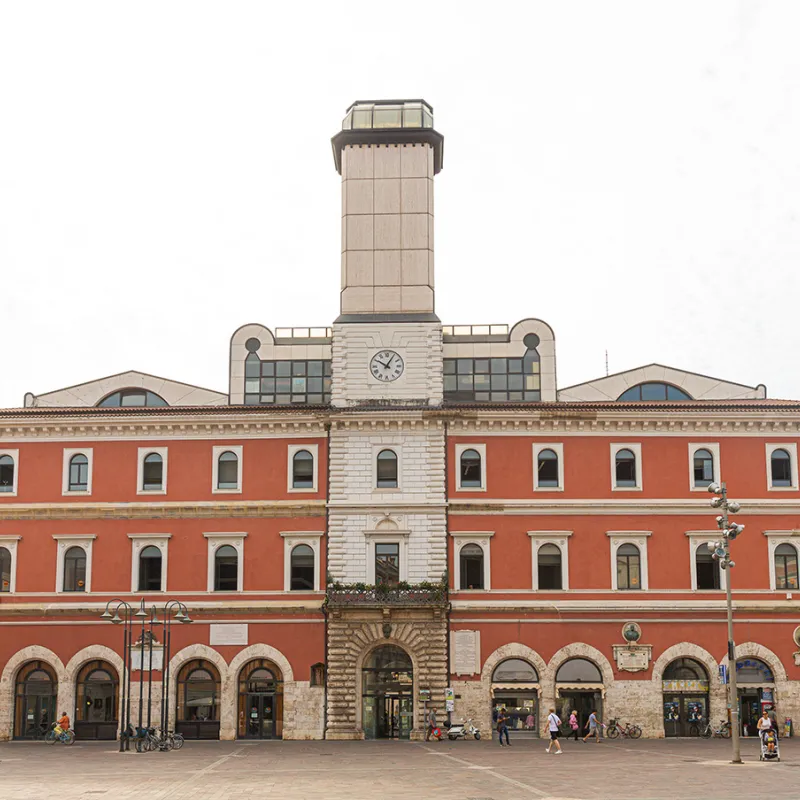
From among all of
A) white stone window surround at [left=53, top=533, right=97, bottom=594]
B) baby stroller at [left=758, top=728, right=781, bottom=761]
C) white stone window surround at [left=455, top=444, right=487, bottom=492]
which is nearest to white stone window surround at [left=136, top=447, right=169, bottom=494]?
white stone window surround at [left=53, top=533, right=97, bottom=594]

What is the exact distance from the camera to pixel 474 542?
53.8 metres

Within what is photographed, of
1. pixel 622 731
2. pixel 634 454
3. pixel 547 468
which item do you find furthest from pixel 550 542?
pixel 622 731

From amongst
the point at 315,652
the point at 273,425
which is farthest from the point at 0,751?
the point at 273,425

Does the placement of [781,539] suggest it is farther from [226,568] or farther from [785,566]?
[226,568]

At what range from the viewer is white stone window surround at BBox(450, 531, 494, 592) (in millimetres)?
53562

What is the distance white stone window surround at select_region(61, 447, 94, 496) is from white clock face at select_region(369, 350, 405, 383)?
43.9ft

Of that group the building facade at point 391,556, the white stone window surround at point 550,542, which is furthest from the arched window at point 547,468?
the white stone window surround at point 550,542

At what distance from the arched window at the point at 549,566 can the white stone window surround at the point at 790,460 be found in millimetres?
9993

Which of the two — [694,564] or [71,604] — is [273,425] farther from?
[694,564]

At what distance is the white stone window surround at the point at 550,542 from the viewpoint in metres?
53.5

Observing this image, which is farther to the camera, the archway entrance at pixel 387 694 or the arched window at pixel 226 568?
the arched window at pixel 226 568

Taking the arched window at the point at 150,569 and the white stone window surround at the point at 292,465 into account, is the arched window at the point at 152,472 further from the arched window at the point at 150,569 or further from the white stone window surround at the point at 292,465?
the white stone window surround at the point at 292,465

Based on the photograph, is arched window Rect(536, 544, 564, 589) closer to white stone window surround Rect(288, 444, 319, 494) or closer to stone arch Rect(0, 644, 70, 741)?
white stone window surround Rect(288, 444, 319, 494)

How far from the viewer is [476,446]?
54.8 meters
